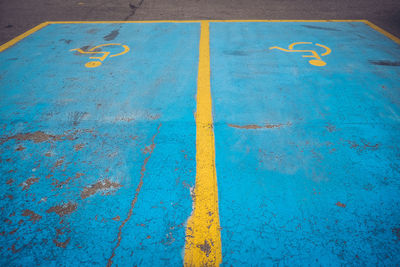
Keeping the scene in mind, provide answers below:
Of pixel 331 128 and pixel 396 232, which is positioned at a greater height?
pixel 331 128

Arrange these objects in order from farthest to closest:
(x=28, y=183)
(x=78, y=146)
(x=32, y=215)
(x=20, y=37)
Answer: (x=20, y=37) → (x=78, y=146) → (x=28, y=183) → (x=32, y=215)

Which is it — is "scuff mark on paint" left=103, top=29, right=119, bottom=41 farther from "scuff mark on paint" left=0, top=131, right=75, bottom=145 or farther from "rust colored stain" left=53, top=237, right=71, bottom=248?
"rust colored stain" left=53, top=237, right=71, bottom=248

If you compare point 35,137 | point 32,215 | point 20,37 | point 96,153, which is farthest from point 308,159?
point 20,37

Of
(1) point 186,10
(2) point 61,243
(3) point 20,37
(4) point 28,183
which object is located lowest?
(2) point 61,243

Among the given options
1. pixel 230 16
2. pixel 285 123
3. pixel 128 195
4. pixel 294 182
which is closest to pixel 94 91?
pixel 128 195

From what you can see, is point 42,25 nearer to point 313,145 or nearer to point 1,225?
point 1,225

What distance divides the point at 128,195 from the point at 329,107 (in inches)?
113

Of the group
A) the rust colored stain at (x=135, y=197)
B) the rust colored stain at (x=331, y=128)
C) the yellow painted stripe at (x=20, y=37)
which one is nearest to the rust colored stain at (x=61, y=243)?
the rust colored stain at (x=135, y=197)

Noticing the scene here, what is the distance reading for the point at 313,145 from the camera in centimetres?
255

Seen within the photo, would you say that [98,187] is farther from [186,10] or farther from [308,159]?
[186,10]

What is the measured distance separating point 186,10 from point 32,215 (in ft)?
23.2

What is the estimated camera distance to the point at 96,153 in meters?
2.50

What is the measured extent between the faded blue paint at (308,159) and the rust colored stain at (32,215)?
165 centimetres

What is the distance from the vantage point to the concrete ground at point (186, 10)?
6.29m
